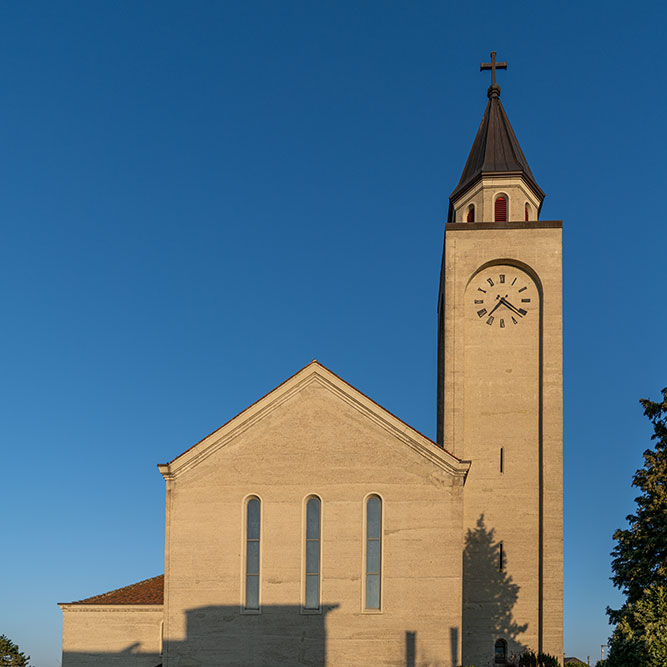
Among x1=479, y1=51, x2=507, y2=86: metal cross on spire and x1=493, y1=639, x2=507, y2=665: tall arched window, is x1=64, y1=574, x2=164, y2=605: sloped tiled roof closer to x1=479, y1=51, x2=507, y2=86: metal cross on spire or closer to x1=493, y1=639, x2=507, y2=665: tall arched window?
x1=493, y1=639, x2=507, y2=665: tall arched window

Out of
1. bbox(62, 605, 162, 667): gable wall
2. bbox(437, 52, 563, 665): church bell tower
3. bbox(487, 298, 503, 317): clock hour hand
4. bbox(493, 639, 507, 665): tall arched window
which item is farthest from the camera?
bbox(487, 298, 503, 317): clock hour hand

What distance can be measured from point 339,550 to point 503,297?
13499 millimetres

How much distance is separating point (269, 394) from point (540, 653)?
14.1m

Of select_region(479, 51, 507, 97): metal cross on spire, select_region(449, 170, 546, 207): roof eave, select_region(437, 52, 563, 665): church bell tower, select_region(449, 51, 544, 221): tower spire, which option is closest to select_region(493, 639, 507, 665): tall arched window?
select_region(437, 52, 563, 665): church bell tower

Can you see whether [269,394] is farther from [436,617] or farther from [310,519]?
[436,617]

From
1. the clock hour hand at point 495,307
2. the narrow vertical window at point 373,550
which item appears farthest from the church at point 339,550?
the clock hour hand at point 495,307

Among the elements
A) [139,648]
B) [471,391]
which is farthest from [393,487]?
[139,648]

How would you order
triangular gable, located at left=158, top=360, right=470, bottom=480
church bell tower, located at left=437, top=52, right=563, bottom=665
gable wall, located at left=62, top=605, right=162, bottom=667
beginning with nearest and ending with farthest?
triangular gable, located at left=158, top=360, right=470, bottom=480
church bell tower, located at left=437, top=52, right=563, bottom=665
gable wall, located at left=62, top=605, right=162, bottom=667

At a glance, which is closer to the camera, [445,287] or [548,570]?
[548,570]

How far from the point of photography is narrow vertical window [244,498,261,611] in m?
27.5

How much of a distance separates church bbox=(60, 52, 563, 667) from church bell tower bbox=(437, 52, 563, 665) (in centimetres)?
9

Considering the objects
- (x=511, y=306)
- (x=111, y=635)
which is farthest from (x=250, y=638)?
(x=511, y=306)

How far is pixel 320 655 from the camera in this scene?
26.7 meters

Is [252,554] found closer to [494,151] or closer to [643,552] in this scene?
[643,552]
